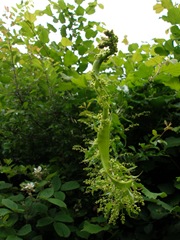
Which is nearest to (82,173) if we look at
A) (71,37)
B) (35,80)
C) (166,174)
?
(166,174)

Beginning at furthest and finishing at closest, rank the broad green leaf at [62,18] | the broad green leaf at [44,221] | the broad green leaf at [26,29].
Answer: the broad green leaf at [62,18]
the broad green leaf at [26,29]
the broad green leaf at [44,221]

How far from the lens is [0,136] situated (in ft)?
7.11

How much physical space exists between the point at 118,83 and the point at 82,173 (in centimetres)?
42

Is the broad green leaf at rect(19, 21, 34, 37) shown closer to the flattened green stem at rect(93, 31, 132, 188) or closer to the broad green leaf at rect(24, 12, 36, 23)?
the broad green leaf at rect(24, 12, 36, 23)

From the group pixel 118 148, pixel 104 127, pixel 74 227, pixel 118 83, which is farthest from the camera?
pixel 118 83

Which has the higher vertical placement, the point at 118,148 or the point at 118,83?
the point at 118,83

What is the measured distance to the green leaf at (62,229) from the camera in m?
1.57

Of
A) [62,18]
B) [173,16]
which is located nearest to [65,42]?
[62,18]

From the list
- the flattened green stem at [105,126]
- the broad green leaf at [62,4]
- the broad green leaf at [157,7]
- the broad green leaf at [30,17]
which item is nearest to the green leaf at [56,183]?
the flattened green stem at [105,126]

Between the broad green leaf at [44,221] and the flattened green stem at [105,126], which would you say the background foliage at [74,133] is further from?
the flattened green stem at [105,126]

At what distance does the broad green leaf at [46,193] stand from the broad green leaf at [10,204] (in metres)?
0.10

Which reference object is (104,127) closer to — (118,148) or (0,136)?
(118,148)

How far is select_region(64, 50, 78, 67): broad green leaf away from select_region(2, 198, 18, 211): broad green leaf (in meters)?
0.68

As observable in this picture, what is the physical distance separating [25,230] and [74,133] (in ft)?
1.51
